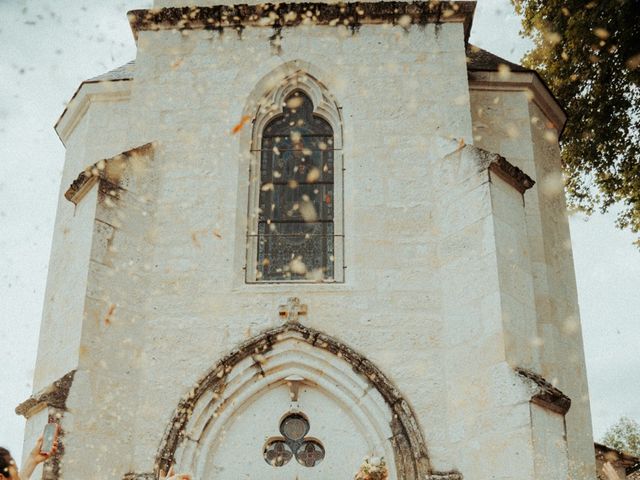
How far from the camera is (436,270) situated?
9.90 metres

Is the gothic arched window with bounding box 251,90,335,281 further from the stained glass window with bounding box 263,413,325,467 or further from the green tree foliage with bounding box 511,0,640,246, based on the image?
the green tree foliage with bounding box 511,0,640,246

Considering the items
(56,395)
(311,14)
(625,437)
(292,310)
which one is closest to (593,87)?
(311,14)

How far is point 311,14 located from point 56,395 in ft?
18.1

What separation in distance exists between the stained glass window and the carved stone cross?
39.3 inches

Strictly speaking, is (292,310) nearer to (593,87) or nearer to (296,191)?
(296,191)

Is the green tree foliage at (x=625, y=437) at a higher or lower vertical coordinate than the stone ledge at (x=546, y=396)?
higher

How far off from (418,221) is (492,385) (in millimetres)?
2174

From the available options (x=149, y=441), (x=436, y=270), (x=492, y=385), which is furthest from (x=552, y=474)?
(x=149, y=441)

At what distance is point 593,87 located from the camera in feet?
50.8

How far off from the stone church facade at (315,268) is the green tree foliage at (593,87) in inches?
128

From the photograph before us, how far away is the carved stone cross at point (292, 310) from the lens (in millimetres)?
9734

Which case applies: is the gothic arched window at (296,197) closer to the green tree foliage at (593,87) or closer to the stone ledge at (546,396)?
the stone ledge at (546,396)

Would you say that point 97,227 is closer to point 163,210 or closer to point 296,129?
point 163,210

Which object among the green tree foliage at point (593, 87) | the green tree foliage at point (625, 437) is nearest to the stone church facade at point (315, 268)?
the green tree foliage at point (593, 87)
